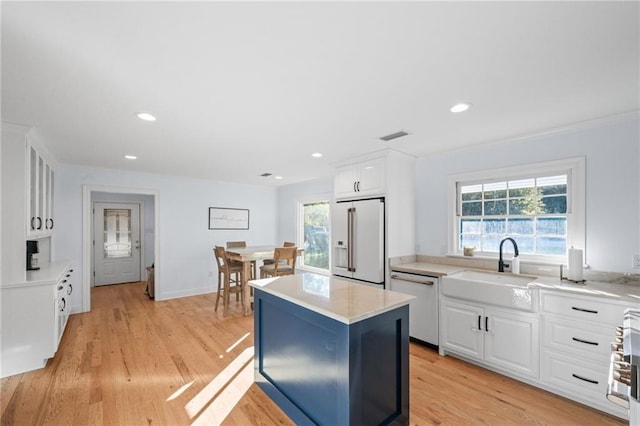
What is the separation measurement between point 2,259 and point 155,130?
1839 millimetres

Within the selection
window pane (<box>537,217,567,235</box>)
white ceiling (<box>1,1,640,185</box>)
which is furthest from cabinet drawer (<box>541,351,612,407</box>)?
white ceiling (<box>1,1,640,185</box>)

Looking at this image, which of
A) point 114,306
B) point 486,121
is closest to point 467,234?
point 486,121

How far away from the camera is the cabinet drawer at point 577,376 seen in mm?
2090

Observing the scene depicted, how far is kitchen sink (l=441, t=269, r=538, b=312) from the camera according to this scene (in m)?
2.46

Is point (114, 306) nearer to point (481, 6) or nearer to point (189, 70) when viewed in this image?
point (189, 70)

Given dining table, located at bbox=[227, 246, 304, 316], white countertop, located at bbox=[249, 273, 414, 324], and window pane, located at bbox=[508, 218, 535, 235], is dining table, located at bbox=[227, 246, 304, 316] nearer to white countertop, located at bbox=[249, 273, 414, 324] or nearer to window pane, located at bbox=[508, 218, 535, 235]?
white countertop, located at bbox=[249, 273, 414, 324]

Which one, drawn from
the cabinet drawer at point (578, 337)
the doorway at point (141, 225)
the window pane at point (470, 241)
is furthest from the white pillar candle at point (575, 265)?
the doorway at point (141, 225)

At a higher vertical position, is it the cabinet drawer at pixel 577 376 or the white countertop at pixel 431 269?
the white countertop at pixel 431 269

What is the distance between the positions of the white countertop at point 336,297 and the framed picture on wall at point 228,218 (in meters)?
3.81

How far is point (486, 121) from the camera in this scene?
8.43 feet

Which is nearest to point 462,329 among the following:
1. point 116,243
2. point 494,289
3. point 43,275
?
point 494,289

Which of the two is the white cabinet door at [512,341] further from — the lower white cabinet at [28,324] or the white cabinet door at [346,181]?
the lower white cabinet at [28,324]

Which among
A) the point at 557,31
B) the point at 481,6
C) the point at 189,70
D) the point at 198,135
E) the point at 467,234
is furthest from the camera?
the point at 467,234

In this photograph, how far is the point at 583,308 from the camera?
2.19 meters
